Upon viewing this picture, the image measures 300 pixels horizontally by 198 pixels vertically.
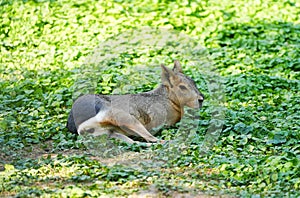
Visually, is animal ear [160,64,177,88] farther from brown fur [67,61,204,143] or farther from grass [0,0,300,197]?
grass [0,0,300,197]

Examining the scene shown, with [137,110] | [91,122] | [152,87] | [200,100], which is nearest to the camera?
[91,122]

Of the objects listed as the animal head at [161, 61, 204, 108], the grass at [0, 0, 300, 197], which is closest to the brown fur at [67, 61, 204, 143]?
the animal head at [161, 61, 204, 108]

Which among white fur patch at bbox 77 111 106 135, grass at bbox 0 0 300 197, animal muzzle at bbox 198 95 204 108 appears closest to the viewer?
grass at bbox 0 0 300 197

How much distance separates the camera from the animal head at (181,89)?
7855 mm

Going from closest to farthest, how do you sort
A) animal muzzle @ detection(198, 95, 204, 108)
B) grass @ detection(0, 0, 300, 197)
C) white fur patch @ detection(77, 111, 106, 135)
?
1. grass @ detection(0, 0, 300, 197)
2. white fur patch @ detection(77, 111, 106, 135)
3. animal muzzle @ detection(198, 95, 204, 108)

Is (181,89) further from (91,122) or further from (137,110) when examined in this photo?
(91,122)

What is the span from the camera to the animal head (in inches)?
309

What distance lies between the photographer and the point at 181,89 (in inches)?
311

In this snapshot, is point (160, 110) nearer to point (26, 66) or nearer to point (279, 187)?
point (279, 187)

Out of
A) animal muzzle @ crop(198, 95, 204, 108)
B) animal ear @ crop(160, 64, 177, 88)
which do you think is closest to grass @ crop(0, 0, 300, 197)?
animal muzzle @ crop(198, 95, 204, 108)

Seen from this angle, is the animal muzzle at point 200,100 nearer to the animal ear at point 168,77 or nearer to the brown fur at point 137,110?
the brown fur at point 137,110

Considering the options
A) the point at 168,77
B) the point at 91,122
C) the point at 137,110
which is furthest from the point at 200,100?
the point at 91,122

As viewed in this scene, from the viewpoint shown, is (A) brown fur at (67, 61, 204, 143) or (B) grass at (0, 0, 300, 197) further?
(A) brown fur at (67, 61, 204, 143)

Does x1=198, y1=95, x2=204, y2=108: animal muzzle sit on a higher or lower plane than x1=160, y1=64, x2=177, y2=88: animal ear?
lower
